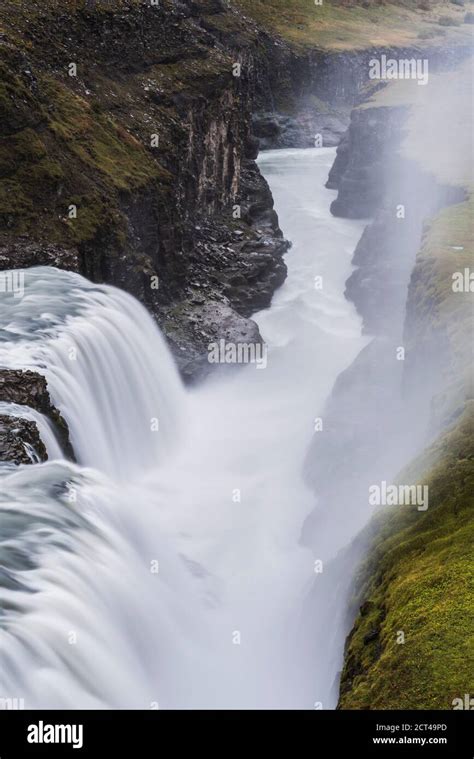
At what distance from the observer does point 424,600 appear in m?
15.7

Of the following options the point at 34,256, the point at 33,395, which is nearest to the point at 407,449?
the point at 33,395

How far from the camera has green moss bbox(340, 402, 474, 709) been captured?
1395 cm

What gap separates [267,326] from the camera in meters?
48.6

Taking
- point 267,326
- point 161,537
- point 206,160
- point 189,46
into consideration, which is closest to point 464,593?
point 161,537

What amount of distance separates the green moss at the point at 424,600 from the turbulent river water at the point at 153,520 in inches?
142

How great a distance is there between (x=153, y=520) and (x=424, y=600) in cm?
1185

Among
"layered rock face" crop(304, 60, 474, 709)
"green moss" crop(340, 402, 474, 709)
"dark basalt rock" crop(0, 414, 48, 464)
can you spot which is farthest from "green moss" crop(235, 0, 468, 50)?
"green moss" crop(340, 402, 474, 709)

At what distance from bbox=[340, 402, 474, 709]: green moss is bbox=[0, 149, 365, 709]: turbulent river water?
3.61 meters

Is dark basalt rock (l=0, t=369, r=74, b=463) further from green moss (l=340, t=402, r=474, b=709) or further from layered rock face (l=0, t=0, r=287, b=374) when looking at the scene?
layered rock face (l=0, t=0, r=287, b=374)

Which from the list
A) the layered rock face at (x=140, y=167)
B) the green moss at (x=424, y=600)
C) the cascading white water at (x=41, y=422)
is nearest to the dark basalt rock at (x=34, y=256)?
the layered rock face at (x=140, y=167)

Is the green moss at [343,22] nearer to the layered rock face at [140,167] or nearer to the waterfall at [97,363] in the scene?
the layered rock face at [140,167]

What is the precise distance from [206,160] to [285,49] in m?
50.2

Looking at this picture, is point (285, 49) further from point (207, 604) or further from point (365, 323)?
point (207, 604)

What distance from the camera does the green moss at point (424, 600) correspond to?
45.8 feet
